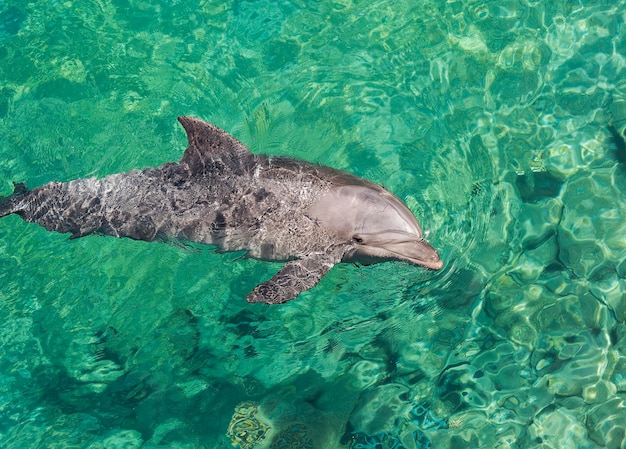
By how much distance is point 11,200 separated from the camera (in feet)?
24.8

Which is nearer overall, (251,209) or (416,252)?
(416,252)

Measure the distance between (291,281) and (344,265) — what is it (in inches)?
44.9

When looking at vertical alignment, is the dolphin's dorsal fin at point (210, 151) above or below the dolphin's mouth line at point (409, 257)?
above

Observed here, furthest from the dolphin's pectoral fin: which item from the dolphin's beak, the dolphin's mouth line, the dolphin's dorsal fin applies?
the dolphin's dorsal fin

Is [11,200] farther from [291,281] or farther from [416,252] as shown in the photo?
[416,252]

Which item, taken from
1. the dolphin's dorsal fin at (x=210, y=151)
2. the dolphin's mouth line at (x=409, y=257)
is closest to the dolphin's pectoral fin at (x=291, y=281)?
the dolphin's mouth line at (x=409, y=257)

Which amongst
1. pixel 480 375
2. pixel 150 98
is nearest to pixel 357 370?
pixel 480 375

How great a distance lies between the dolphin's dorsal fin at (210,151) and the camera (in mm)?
7027

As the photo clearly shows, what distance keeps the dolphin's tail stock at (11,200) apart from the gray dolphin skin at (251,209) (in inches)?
0.5

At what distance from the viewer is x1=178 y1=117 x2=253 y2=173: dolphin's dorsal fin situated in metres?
7.03

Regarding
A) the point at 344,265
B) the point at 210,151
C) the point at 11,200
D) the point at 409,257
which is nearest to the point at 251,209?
the point at 210,151

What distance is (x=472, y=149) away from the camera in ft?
27.3

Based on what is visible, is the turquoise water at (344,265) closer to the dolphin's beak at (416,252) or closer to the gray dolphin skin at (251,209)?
the gray dolphin skin at (251,209)

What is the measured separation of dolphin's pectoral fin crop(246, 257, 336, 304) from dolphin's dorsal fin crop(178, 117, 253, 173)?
1326mm
